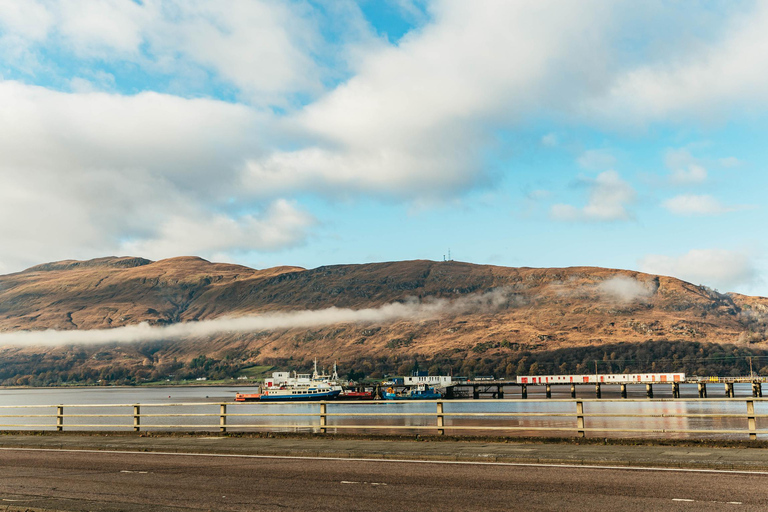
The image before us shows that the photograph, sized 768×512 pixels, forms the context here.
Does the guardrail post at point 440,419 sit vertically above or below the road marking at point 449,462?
above

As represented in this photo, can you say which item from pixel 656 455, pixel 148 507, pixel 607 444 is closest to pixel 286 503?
pixel 148 507

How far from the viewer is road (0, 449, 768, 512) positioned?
1430cm

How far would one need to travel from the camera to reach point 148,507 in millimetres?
14617

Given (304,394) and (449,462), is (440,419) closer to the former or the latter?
(449,462)

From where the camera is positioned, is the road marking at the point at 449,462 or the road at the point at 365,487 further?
the road marking at the point at 449,462

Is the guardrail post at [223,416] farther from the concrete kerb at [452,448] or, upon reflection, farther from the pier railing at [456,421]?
the concrete kerb at [452,448]

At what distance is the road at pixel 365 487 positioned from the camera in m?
14.3

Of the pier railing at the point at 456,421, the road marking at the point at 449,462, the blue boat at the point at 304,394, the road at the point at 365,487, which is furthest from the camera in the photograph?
the blue boat at the point at 304,394

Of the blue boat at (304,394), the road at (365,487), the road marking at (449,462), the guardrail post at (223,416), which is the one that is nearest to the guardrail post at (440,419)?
the road marking at (449,462)

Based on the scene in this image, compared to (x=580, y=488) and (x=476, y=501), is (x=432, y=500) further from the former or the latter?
(x=580, y=488)

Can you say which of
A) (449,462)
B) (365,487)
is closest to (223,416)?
(449,462)

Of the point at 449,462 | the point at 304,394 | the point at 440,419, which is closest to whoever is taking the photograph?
the point at 449,462

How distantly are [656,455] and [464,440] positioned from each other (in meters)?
7.60

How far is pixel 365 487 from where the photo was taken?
16766 millimetres
